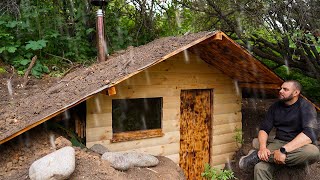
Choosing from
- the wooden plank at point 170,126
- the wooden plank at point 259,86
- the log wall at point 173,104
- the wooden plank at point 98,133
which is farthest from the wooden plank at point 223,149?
the wooden plank at point 98,133

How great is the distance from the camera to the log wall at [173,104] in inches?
243

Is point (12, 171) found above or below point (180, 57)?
below

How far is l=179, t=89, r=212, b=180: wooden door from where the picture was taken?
750 cm

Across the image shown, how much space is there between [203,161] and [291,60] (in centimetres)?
372

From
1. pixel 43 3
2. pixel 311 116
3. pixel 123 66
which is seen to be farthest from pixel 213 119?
pixel 43 3

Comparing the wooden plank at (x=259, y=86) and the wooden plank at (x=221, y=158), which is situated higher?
the wooden plank at (x=259, y=86)

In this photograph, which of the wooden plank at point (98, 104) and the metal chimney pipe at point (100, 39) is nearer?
the wooden plank at point (98, 104)

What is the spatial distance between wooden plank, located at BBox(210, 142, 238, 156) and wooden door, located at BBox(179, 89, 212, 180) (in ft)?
0.45

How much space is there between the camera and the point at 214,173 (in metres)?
7.33

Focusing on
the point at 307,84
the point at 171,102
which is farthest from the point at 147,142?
the point at 307,84

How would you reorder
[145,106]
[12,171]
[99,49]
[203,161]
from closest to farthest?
[12,171] < [145,106] < [99,49] < [203,161]

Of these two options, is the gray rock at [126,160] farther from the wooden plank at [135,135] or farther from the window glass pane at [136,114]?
the window glass pane at [136,114]

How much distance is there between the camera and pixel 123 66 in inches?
216

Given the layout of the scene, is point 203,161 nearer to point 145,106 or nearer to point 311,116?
point 145,106
